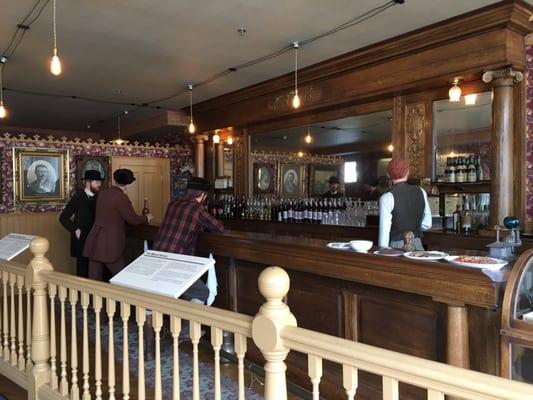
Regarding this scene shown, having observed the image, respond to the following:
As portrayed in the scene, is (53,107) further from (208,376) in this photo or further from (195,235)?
(208,376)

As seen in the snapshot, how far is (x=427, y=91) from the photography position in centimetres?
465

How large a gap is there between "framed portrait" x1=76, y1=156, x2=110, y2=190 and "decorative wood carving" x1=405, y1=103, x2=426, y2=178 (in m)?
4.79

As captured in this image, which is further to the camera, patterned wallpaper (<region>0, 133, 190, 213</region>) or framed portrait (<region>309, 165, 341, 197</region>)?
patterned wallpaper (<region>0, 133, 190, 213</region>)

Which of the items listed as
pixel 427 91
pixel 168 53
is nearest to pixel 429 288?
pixel 427 91

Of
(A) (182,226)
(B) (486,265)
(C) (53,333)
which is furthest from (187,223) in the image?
(B) (486,265)

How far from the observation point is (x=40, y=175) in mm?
6918

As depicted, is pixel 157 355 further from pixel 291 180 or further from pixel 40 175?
pixel 40 175

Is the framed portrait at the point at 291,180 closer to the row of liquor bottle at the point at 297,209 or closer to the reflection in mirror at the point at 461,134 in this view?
the row of liquor bottle at the point at 297,209

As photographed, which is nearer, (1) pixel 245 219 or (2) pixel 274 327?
(2) pixel 274 327

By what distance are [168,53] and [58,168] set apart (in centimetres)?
326

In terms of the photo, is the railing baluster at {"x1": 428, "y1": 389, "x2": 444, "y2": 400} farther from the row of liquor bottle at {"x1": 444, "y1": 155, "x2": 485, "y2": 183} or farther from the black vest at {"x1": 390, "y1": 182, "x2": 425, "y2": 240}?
the row of liquor bottle at {"x1": 444, "y1": 155, "x2": 485, "y2": 183}

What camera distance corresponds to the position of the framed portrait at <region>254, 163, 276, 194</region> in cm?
717

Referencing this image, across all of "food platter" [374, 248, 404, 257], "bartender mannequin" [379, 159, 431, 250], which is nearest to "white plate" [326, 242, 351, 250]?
"food platter" [374, 248, 404, 257]

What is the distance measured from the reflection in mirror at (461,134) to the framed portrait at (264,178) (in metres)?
2.97
